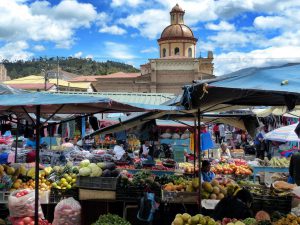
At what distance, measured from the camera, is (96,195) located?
6.43 metres

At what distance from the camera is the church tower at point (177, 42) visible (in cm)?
6216

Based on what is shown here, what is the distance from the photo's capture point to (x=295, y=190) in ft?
18.3

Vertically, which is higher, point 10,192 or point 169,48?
point 169,48

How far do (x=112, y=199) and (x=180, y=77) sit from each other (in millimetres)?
48252

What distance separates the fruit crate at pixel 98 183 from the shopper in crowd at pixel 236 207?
1.64 meters

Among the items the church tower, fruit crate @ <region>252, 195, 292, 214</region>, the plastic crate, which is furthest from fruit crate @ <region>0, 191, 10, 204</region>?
the church tower

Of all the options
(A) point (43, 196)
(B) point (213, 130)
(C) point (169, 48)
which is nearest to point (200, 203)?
(A) point (43, 196)

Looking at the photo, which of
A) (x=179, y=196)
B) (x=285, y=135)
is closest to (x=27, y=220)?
(x=179, y=196)

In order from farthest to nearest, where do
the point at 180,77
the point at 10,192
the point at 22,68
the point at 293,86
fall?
the point at 22,68, the point at 180,77, the point at 10,192, the point at 293,86

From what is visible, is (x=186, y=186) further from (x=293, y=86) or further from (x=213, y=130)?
(x=213, y=130)

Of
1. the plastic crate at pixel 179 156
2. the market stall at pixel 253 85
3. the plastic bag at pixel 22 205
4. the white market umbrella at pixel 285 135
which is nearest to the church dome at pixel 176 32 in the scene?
the plastic crate at pixel 179 156

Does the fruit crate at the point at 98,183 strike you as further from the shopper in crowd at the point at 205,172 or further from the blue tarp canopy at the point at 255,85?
the blue tarp canopy at the point at 255,85

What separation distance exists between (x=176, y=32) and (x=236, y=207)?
193 feet

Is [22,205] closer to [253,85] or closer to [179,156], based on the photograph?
Result: [253,85]
